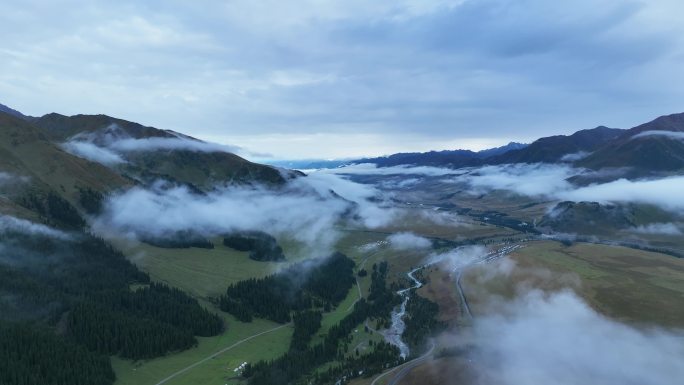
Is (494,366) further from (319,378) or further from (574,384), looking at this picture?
(319,378)

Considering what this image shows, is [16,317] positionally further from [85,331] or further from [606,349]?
[606,349]

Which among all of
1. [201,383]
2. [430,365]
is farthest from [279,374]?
[430,365]

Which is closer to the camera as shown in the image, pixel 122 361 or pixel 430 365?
pixel 430 365

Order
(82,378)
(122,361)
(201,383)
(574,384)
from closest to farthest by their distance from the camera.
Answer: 1. (574,384)
2. (82,378)
3. (201,383)
4. (122,361)

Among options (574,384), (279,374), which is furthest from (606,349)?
(279,374)

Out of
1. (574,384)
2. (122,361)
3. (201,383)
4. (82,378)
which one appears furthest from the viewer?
(122,361)

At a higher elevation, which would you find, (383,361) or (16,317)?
(16,317)

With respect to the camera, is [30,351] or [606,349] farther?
[606,349]

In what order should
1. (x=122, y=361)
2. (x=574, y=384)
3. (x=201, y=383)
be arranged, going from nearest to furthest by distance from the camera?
(x=574, y=384) → (x=201, y=383) → (x=122, y=361)

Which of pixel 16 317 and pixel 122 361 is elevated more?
pixel 16 317
